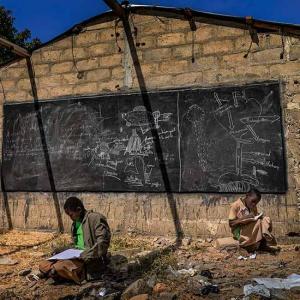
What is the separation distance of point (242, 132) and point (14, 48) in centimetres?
441

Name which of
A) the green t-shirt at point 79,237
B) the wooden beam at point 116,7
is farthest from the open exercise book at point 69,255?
the wooden beam at point 116,7

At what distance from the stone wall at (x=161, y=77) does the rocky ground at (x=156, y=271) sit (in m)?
0.44

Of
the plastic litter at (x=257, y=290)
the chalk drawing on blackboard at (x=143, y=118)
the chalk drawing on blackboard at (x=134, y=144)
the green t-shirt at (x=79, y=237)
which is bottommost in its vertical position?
the plastic litter at (x=257, y=290)

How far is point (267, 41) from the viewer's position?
711 cm

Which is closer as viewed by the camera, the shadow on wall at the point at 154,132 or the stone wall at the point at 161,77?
the stone wall at the point at 161,77

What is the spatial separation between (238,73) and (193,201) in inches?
86.3

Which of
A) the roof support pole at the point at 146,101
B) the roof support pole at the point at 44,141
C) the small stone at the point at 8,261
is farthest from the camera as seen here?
the roof support pole at the point at 44,141

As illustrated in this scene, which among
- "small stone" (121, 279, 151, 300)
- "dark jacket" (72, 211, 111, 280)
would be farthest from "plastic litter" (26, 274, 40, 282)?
"small stone" (121, 279, 151, 300)

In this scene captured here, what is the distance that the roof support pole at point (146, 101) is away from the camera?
741 cm

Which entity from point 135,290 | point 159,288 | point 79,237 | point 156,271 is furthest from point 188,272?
point 79,237

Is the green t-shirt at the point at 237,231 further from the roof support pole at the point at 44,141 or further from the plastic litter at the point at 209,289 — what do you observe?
the roof support pole at the point at 44,141

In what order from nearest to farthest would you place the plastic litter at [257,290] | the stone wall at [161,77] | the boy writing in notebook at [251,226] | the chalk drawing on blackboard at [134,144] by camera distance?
the plastic litter at [257,290]
the boy writing in notebook at [251,226]
the stone wall at [161,77]
the chalk drawing on blackboard at [134,144]

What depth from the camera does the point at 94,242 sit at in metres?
5.30

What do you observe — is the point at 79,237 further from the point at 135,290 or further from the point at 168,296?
the point at 168,296
